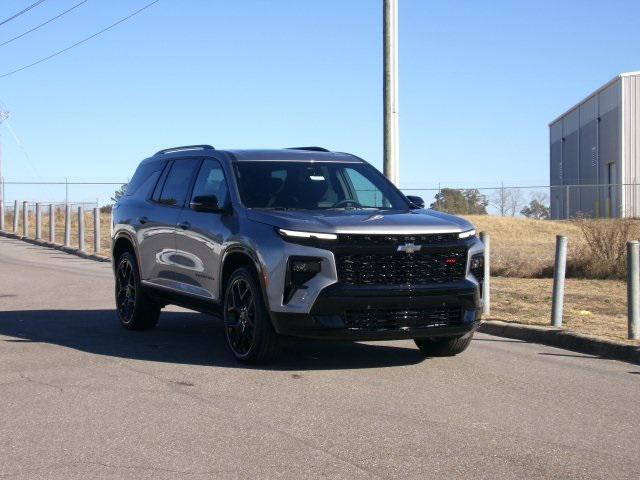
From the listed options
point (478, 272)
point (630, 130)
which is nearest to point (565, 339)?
point (478, 272)

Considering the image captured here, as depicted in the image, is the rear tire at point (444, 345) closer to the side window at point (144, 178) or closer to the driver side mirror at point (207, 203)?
the driver side mirror at point (207, 203)

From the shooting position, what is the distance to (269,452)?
5.91m

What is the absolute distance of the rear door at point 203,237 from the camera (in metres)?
9.45

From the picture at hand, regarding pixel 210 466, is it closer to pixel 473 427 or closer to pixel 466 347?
pixel 473 427

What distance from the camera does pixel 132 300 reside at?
11.4 metres

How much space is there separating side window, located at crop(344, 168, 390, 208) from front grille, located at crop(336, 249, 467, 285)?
1.44 metres

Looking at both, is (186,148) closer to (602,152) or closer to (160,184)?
(160,184)

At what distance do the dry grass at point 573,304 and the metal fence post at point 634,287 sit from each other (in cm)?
14

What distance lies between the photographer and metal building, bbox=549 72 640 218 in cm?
4734

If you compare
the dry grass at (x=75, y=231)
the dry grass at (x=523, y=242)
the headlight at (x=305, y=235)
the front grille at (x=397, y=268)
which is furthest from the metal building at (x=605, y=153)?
the headlight at (x=305, y=235)

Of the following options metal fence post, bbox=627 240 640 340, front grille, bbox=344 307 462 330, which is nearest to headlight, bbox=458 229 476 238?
front grille, bbox=344 307 462 330

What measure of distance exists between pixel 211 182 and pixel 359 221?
2.15 metres

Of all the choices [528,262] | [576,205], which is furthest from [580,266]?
[576,205]

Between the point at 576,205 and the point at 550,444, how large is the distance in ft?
166
